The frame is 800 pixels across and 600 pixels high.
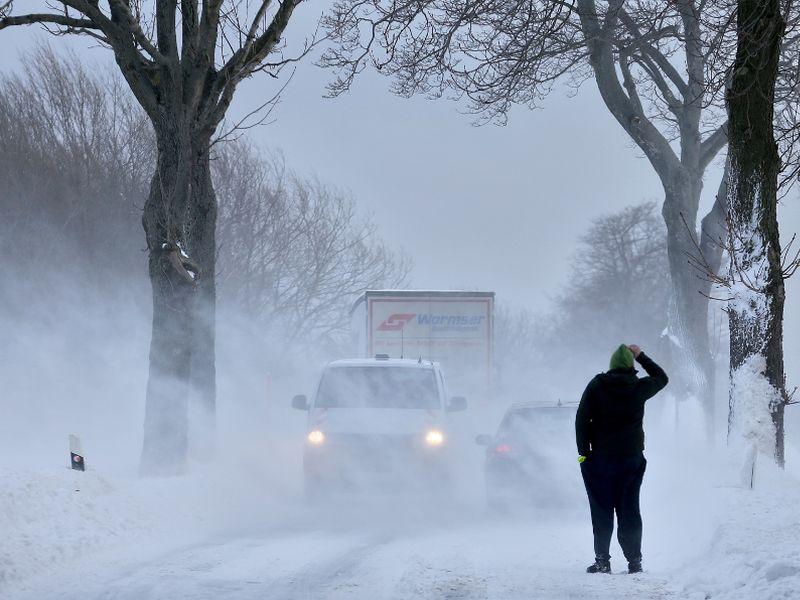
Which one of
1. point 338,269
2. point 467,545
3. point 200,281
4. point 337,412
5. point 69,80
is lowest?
point 467,545

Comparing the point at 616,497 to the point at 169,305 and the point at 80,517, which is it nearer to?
the point at 80,517

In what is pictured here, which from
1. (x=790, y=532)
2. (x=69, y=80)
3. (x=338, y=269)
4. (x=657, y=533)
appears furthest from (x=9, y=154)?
(x=790, y=532)

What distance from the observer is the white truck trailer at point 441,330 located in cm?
2103

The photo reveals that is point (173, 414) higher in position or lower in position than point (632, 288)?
lower

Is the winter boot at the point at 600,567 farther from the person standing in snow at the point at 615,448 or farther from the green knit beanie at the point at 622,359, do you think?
the green knit beanie at the point at 622,359

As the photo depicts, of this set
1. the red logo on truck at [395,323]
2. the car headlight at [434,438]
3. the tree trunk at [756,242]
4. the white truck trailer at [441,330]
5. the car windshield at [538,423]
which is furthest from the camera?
the red logo on truck at [395,323]

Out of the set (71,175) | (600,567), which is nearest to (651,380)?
(600,567)

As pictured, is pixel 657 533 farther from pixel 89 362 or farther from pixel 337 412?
pixel 89 362

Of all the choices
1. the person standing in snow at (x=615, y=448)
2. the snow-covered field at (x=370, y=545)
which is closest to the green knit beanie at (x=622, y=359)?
the person standing in snow at (x=615, y=448)

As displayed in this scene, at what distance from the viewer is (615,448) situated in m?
8.68

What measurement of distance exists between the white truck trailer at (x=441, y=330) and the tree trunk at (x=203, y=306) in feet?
17.8

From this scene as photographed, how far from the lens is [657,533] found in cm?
1093

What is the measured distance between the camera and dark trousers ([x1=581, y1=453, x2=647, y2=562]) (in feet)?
28.6

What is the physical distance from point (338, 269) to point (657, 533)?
127 ft
